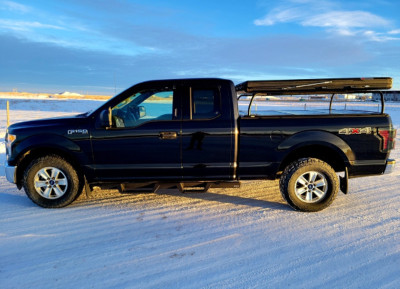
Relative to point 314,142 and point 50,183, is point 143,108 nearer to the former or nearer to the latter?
point 50,183

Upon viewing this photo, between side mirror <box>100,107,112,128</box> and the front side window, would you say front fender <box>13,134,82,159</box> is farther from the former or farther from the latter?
the front side window

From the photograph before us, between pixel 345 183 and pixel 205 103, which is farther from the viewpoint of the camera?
pixel 345 183

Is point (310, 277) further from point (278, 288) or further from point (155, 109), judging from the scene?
point (155, 109)

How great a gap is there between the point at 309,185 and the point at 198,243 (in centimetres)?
202

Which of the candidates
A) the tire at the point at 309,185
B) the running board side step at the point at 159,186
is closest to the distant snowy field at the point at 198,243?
the tire at the point at 309,185

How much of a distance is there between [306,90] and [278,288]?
10.2 feet

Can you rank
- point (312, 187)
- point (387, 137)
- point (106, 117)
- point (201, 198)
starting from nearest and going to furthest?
1. point (106, 117)
2. point (387, 137)
3. point (312, 187)
4. point (201, 198)

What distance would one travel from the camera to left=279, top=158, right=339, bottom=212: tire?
170 inches

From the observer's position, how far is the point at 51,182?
438 cm

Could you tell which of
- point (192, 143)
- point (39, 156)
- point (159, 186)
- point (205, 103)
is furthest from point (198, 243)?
point (39, 156)

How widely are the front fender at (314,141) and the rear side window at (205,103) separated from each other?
1.13 metres

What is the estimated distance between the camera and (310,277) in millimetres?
2730

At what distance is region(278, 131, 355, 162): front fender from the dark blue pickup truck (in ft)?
0.05

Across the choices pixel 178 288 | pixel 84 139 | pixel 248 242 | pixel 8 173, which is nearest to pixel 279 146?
pixel 248 242
